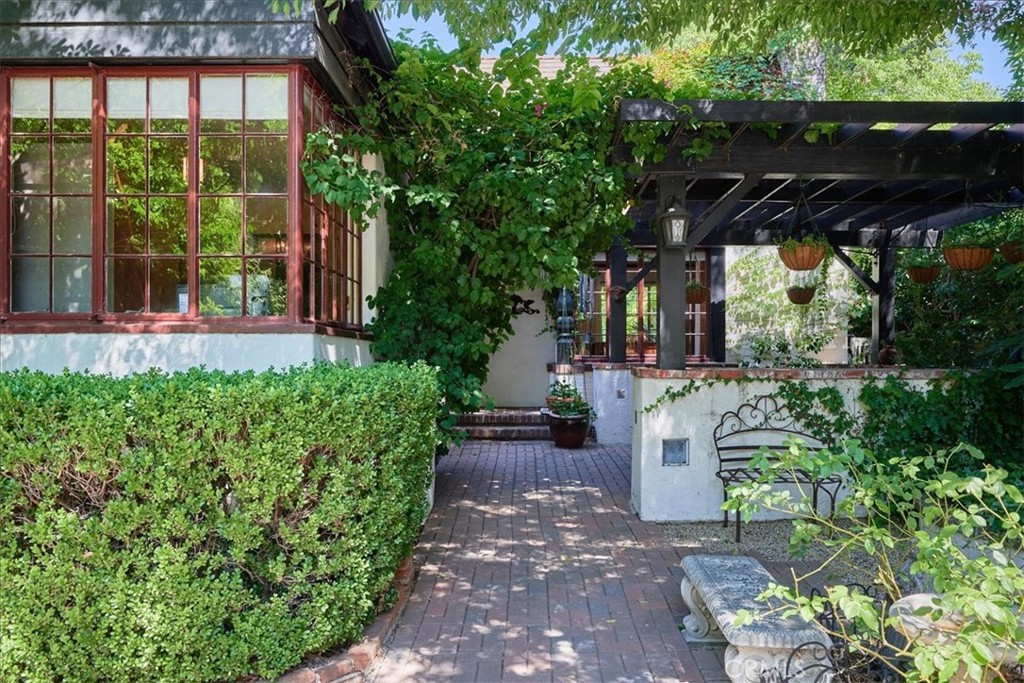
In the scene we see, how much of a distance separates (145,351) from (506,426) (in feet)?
25.0

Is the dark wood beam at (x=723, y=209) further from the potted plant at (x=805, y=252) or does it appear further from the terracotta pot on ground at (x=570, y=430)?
the terracotta pot on ground at (x=570, y=430)

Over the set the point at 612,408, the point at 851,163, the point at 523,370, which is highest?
the point at 851,163

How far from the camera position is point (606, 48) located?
19.1ft

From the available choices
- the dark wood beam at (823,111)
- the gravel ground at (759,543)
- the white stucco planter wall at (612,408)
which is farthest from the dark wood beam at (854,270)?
the gravel ground at (759,543)

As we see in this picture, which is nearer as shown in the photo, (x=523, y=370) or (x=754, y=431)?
(x=754, y=431)

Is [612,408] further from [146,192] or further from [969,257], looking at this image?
[146,192]

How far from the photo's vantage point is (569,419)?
1046 cm

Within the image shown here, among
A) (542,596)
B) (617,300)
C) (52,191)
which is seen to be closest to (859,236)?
(617,300)

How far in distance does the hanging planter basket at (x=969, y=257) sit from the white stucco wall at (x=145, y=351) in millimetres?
6832

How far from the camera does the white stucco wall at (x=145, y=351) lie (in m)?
4.62

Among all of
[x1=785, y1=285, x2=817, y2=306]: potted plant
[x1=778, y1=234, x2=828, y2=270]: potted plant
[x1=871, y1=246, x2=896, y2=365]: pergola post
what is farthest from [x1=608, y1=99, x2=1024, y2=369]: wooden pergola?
[x1=785, y1=285, x2=817, y2=306]: potted plant

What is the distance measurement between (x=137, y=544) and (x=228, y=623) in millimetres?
556

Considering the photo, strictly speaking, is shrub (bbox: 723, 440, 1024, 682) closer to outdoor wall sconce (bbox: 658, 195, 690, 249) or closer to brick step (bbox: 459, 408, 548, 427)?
outdoor wall sconce (bbox: 658, 195, 690, 249)

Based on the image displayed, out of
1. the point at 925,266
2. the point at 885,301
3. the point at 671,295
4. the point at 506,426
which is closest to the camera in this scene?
the point at 671,295
